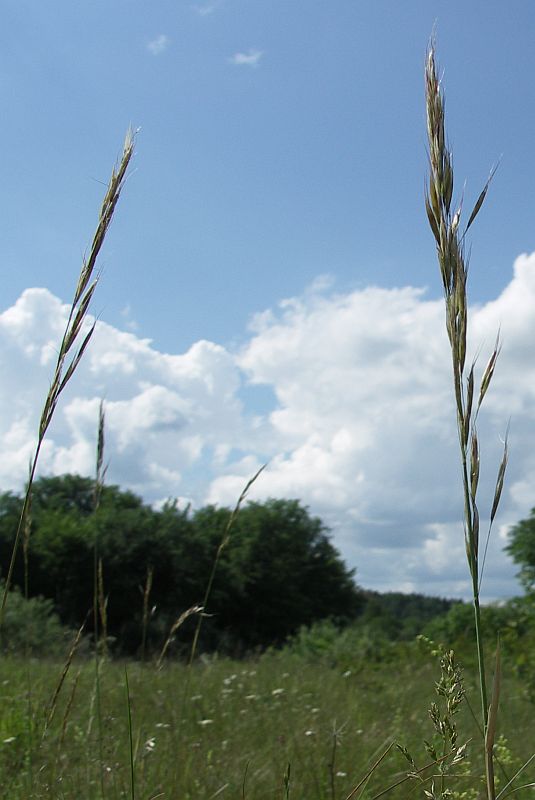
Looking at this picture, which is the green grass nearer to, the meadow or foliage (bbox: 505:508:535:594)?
the meadow

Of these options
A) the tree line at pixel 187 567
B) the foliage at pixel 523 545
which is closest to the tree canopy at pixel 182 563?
the tree line at pixel 187 567

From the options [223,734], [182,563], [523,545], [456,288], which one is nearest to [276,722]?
[223,734]

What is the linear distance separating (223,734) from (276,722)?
0.36 m

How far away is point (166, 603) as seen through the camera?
2911cm

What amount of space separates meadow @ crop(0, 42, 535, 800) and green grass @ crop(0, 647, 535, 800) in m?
0.01

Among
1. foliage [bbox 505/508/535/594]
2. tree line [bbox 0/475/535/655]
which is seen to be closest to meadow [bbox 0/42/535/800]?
foliage [bbox 505/508/535/594]

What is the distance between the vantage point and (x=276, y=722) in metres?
3.93

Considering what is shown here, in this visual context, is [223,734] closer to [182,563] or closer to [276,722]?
[276,722]

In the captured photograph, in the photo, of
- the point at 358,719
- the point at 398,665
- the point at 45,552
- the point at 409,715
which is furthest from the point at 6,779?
the point at 45,552

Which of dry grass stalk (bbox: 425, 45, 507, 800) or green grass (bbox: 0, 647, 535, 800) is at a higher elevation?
dry grass stalk (bbox: 425, 45, 507, 800)

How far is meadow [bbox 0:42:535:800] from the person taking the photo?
912mm

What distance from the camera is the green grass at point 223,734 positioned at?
7.69 ft

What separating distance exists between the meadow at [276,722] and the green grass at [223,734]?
0.01 m

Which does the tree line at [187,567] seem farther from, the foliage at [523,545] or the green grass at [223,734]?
the green grass at [223,734]
